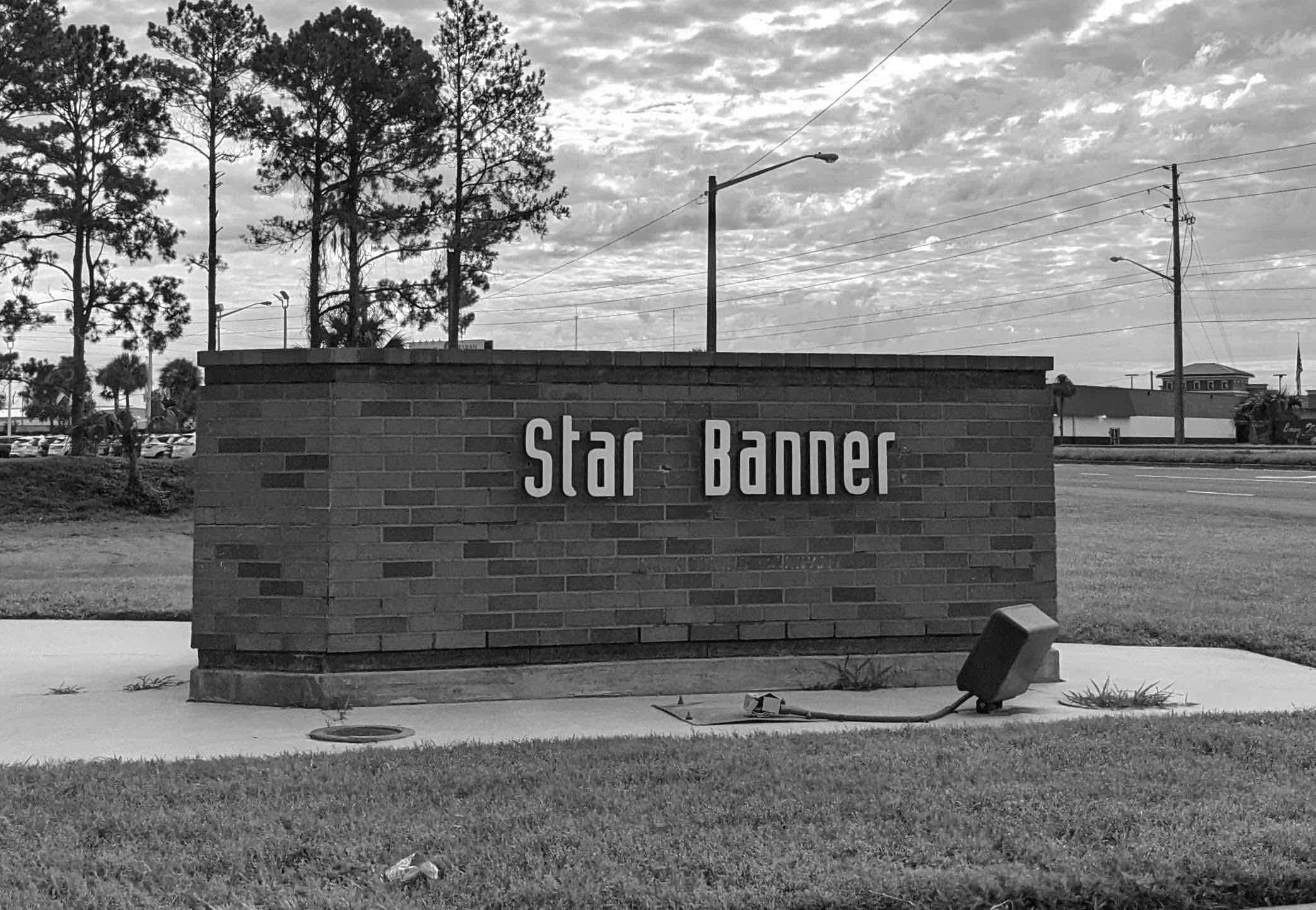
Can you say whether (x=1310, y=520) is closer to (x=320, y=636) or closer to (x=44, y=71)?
(x=320, y=636)

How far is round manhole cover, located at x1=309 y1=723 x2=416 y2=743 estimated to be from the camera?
23.0 feet

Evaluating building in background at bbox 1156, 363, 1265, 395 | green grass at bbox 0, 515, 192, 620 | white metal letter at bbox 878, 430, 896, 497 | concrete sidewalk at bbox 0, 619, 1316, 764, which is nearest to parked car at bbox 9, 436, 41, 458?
green grass at bbox 0, 515, 192, 620

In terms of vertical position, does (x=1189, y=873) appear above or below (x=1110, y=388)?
below

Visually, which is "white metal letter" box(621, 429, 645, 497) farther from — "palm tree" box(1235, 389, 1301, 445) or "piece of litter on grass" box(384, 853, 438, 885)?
"palm tree" box(1235, 389, 1301, 445)

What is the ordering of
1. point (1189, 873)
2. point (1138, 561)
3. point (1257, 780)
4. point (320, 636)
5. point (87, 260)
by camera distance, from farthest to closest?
point (87, 260)
point (1138, 561)
point (320, 636)
point (1257, 780)
point (1189, 873)

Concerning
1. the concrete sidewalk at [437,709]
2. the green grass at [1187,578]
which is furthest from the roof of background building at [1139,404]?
the concrete sidewalk at [437,709]

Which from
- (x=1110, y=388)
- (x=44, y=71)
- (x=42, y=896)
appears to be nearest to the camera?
(x=42, y=896)

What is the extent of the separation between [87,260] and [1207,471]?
30.4 m

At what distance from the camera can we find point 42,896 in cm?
441

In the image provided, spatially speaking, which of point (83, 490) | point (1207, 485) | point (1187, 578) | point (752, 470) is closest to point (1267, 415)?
point (1207, 485)

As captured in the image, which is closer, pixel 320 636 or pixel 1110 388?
pixel 320 636

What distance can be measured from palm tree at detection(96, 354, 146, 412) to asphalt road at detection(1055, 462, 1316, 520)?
1306 inches

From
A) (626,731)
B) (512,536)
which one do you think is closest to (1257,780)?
(626,731)

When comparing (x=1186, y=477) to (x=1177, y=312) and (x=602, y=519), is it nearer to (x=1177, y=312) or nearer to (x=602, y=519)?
(x=1177, y=312)
